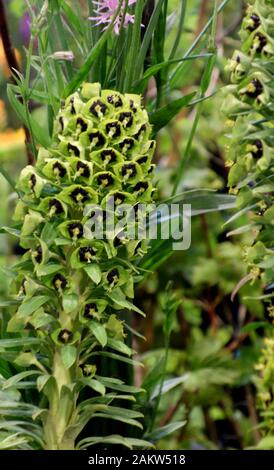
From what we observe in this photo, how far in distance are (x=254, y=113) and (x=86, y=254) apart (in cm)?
20

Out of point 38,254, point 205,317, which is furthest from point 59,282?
point 205,317

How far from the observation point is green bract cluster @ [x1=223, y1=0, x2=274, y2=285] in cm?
66

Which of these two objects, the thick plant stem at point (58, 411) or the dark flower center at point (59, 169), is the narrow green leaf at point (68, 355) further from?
the dark flower center at point (59, 169)

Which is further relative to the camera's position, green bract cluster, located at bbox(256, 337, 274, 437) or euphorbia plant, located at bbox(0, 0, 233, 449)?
green bract cluster, located at bbox(256, 337, 274, 437)

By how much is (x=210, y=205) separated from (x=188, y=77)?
830 mm

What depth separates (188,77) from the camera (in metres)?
1.57

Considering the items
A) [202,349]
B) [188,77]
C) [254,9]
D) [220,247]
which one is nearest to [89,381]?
[254,9]

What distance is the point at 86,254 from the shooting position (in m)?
0.69

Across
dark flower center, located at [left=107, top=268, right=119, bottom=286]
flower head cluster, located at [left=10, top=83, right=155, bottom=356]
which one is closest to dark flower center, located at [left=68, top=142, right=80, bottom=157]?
flower head cluster, located at [left=10, top=83, right=155, bottom=356]

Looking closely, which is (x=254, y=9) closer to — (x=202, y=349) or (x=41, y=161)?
(x=41, y=161)

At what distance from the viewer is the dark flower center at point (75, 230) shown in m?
0.68

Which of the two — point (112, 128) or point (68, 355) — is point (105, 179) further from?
point (68, 355)

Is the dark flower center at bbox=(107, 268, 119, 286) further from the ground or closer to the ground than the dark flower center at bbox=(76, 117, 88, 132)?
closer to the ground

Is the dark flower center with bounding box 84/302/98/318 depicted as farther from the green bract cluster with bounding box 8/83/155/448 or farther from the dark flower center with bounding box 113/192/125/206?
the dark flower center with bounding box 113/192/125/206
